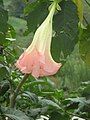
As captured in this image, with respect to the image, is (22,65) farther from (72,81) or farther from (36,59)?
(72,81)

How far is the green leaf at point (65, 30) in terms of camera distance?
0.78 meters

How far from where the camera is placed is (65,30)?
0.79 metres

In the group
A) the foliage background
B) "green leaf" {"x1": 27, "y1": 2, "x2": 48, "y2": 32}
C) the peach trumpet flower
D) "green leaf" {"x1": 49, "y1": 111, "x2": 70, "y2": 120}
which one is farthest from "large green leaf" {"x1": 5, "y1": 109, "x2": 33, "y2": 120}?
the peach trumpet flower

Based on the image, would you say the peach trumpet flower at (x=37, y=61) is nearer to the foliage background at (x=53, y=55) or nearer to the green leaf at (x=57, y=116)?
the foliage background at (x=53, y=55)

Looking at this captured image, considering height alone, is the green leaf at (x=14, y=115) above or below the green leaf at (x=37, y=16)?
below

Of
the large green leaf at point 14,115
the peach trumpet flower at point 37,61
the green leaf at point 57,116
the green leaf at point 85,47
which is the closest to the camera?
the peach trumpet flower at point 37,61

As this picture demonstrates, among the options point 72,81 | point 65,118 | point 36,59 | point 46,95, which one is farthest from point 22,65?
point 72,81

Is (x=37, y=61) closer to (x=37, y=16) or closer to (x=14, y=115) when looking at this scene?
(x=37, y=16)

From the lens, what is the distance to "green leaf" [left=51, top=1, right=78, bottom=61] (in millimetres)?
778

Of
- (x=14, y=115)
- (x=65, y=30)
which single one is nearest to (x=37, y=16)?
(x=65, y=30)

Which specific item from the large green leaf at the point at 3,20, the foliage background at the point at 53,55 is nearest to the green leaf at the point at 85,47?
the foliage background at the point at 53,55

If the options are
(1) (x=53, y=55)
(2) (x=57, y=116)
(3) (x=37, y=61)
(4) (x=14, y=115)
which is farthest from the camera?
(2) (x=57, y=116)

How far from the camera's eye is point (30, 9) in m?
0.84

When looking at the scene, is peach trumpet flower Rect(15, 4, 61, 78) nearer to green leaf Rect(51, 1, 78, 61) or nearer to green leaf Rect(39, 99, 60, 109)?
green leaf Rect(51, 1, 78, 61)
